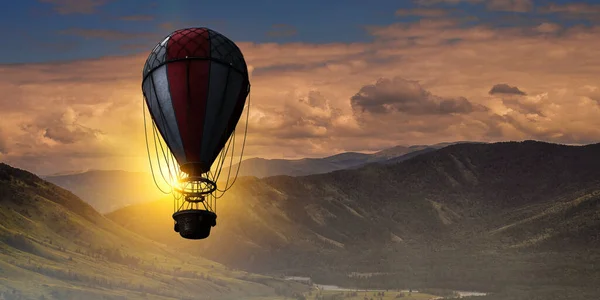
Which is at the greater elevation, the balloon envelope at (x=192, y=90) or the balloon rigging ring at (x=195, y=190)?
the balloon envelope at (x=192, y=90)

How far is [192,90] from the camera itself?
320 ft

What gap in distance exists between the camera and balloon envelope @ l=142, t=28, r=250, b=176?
96.7 meters

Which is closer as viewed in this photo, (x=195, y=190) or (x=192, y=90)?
(x=195, y=190)

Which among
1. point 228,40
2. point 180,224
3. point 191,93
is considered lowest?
point 180,224

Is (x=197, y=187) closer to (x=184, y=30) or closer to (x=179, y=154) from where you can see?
(x=179, y=154)

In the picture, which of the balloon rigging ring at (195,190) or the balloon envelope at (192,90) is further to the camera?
the balloon envelope at (192,90)

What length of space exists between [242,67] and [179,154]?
39.9 ft

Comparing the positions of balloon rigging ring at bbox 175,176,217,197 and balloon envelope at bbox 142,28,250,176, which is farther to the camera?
balloon envelope at bbox 142,28,250,176

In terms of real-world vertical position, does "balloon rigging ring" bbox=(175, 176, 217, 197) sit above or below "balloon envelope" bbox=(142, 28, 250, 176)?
below

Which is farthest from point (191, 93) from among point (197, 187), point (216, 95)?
point (197, 187)

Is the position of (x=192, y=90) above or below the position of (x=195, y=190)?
above

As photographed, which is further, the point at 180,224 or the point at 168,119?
the point at 168,119

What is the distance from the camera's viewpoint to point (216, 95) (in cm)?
9875

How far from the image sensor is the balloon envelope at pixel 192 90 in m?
96.7
